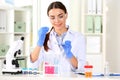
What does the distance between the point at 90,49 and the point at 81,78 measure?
1.95m

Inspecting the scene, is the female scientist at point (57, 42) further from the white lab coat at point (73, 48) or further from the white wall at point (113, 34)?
the white wall at point (113, 34)

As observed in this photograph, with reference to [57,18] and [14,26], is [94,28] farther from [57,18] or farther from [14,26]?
[57,18]

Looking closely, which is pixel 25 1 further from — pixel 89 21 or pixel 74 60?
pixel 74 60

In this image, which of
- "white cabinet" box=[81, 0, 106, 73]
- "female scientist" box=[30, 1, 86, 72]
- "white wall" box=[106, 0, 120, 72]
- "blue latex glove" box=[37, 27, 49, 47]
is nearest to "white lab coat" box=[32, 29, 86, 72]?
"female scientist" box=[30, 1, 86, 72]

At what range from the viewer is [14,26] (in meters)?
3.58

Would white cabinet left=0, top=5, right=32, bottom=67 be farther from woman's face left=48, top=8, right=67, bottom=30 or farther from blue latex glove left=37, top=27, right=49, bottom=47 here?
blue latex glove left=37, top=27, right=49, bottom=47

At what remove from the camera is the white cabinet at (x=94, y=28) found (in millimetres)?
3486

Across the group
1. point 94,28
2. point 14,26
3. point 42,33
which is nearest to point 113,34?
point 94,28

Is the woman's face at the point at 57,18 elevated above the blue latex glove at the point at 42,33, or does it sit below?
above

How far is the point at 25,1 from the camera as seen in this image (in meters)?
3.57

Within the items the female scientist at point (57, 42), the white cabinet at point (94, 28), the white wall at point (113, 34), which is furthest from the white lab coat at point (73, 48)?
the white wall at point (113, 34)

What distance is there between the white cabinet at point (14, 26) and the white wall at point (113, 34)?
1.07 meters

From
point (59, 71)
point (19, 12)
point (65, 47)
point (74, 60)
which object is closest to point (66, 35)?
point (74, 60)

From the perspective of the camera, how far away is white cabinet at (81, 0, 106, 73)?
11.4ft
